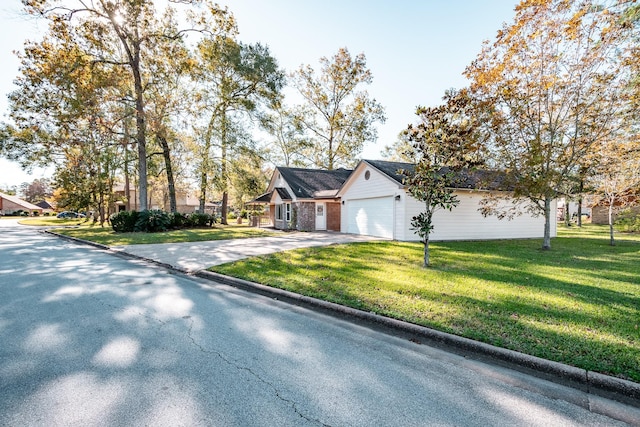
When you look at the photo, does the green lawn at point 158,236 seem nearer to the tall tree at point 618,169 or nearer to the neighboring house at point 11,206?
the tall tree at point 618,169

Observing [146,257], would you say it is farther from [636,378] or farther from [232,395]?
[636,378]

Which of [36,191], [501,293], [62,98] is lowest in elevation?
[501,293]

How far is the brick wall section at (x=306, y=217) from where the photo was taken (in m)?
20.5

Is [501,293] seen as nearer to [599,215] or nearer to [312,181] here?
[312,181]

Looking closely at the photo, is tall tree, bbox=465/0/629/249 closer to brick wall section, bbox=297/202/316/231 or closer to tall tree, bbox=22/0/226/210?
brick wall section, bbox=297/202/316/231

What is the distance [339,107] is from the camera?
30188 millimetres

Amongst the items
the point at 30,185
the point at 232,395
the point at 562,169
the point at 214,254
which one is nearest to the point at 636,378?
the point at 232,395

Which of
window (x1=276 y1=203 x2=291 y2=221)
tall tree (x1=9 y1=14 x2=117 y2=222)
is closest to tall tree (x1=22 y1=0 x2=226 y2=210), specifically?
tall tree (x1=9 y1=14 x2=117 y2=222)

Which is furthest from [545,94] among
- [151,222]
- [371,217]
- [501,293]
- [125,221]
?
[125,221]

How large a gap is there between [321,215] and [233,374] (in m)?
17.8

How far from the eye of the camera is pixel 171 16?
62.1 ft

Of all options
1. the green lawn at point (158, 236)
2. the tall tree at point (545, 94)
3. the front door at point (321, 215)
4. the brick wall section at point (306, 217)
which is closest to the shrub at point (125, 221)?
the green lawn at point (158, 236)

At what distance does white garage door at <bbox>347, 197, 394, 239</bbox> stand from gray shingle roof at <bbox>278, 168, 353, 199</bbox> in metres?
2.41

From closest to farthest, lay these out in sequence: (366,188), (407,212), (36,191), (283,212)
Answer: (407,212) → (366,188) → (283,212) → (36,191)
